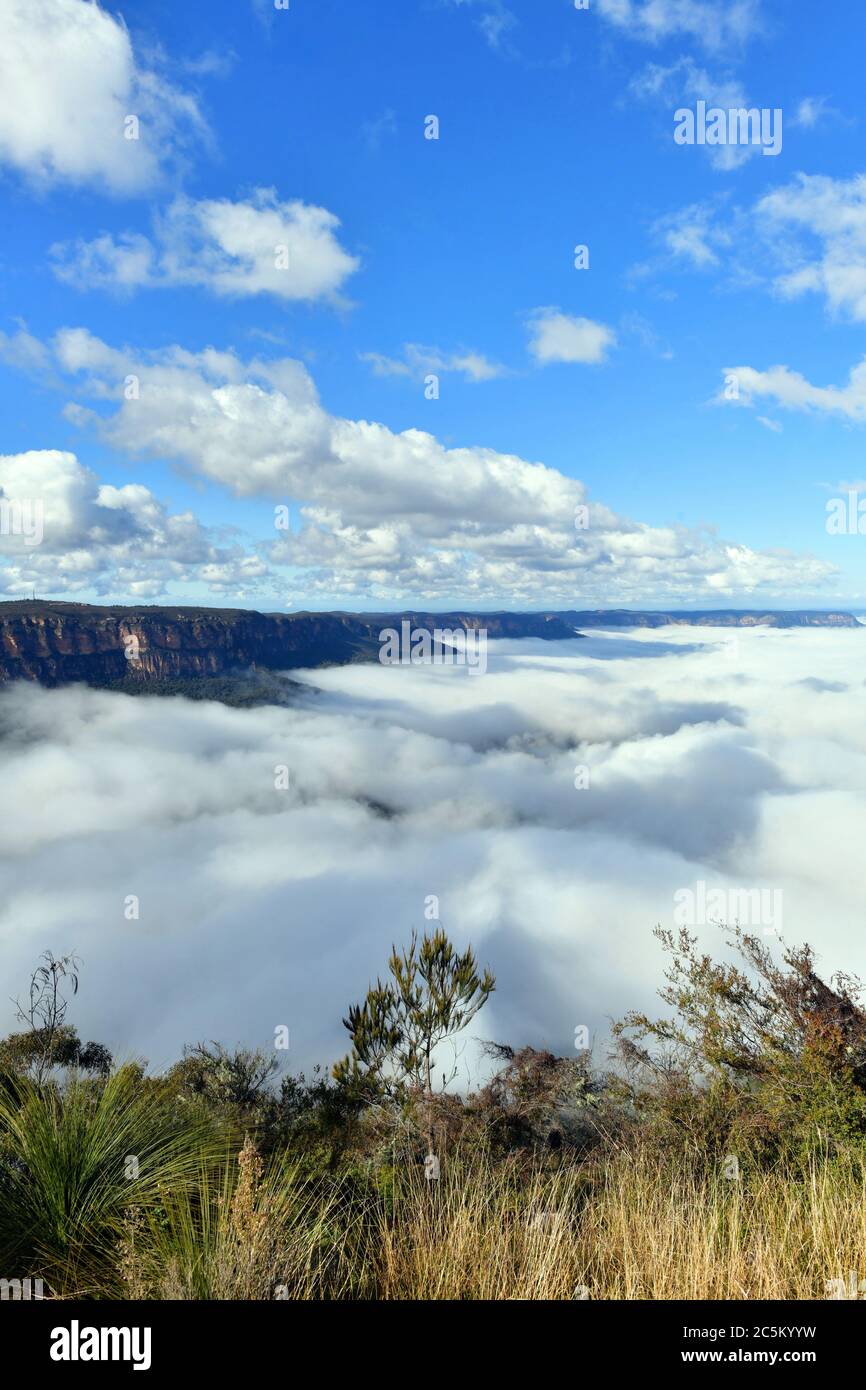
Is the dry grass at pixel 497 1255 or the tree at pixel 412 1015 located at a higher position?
the dry grass at pixel 497 1255

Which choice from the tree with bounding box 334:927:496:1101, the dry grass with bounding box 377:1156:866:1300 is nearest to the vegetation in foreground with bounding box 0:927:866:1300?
the dry grass with bounding box 377:1156:866:1300

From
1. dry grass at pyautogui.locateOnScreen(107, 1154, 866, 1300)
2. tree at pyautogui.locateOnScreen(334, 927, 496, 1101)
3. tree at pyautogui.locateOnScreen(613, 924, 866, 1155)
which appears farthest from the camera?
tree at pyautogui.locateOnScreen(334, 927, 496, 1101)

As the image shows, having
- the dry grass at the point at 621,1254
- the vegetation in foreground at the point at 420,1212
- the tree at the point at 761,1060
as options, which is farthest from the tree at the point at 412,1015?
the dry grass at the point at 621,1254

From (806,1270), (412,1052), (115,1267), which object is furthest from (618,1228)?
(412,1052)

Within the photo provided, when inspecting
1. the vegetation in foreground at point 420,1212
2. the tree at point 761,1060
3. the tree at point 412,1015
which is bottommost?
Result: the tree at point 412,1015

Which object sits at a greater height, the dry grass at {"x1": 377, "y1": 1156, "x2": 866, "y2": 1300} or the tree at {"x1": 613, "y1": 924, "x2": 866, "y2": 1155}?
the dry grass at {"x1": 377, "y1": 1156, "x2": 866, "y2": 1300}

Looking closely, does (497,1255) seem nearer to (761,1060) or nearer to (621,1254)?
(621,1254)

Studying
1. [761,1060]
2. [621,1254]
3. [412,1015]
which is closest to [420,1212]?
[621,1254]

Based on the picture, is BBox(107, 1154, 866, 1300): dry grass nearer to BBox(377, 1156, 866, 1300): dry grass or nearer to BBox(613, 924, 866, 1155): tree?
BBox(377, 1156, 866, 1300): dry grass

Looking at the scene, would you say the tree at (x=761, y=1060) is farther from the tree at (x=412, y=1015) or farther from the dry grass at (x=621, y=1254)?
the tree at (x=412, y=1015)
